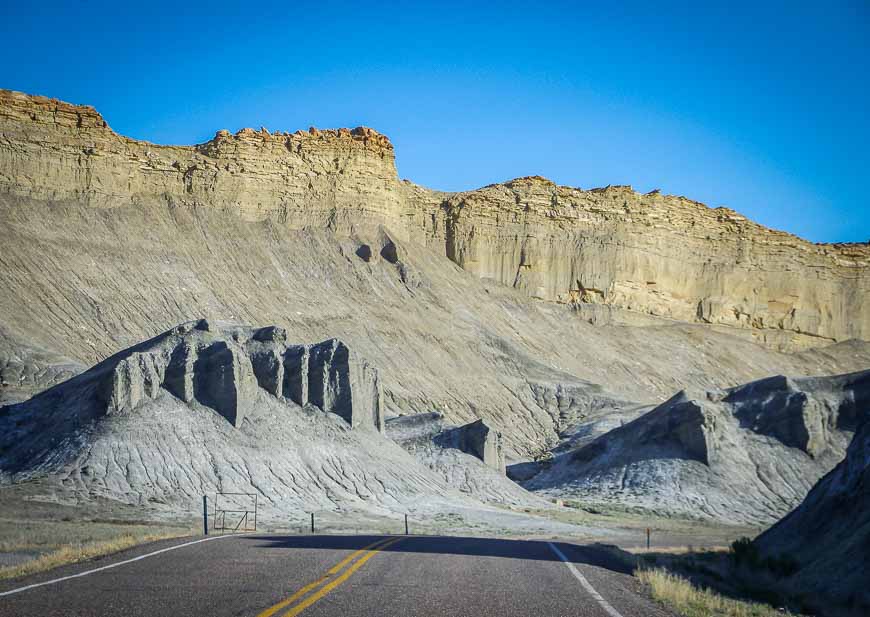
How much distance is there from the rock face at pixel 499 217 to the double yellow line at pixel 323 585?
229 ft

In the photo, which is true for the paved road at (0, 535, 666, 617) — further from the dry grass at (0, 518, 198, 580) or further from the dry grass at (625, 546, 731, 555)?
the dry grass at (625, 546, 731, 555)

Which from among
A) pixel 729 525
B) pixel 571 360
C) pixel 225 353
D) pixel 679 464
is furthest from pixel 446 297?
pixel 225 353

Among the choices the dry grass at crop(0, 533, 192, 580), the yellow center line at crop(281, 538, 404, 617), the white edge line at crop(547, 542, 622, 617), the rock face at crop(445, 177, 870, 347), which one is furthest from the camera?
the rock face at crop(445, 177, 870, 347)

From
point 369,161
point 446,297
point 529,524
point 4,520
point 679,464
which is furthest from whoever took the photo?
point 369,161

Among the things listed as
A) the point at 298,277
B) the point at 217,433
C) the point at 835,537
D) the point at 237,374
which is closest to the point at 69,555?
the point at 835,537

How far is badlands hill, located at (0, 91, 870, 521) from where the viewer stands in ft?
136

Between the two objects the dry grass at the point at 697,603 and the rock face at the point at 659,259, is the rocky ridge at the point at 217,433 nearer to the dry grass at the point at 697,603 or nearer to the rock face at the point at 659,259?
the dry grass at the point at 697,603

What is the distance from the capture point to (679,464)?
178ft

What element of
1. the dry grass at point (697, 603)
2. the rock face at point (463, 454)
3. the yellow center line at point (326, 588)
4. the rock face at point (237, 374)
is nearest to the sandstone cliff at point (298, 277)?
the rock face at point (463, 454)

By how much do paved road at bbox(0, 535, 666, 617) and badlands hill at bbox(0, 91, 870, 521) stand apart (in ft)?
63.2

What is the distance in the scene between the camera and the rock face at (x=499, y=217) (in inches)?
3236

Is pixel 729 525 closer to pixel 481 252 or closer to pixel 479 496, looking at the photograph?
pixel 479 496

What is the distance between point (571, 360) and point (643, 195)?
33560 millimetres

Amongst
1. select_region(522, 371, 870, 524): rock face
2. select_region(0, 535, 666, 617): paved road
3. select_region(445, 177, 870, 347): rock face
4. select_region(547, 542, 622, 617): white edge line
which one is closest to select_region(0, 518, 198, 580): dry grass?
select_region(0, 535, 666, 617): paved road
